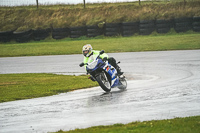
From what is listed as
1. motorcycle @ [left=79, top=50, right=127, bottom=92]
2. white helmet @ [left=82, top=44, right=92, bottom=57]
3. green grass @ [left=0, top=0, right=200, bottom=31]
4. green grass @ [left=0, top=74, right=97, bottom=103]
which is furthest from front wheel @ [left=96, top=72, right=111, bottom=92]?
green grass @ [left=0, top=0, right=200, bottom=31]

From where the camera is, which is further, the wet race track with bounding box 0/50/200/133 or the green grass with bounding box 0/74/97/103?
the green grass with bounding box 0/74/97/103

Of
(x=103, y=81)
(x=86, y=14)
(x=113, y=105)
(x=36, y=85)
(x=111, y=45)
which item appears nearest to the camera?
(x=113, y=105)

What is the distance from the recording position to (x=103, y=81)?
1306cm

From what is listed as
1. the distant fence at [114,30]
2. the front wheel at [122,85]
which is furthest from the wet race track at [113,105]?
the distant fence at [114,30]

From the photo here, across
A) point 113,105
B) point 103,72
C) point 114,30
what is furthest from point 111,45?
point 113,105

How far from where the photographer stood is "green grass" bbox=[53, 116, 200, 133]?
7095 millimetres

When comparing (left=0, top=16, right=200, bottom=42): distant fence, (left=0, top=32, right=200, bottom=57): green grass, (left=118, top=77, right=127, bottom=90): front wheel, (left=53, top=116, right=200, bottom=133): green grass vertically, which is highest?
(left=53, top=116, right=200, bottom=133): green grass

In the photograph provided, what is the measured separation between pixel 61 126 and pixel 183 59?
14172mm

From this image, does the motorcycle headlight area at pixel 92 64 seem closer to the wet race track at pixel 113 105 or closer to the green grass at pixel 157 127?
the wet race track at pixel 113 105

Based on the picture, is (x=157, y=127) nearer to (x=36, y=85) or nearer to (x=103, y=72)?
(x=103, y=72)

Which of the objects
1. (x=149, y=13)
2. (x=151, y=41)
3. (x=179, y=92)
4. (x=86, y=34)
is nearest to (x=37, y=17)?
(x=86, y=34)

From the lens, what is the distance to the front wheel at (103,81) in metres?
12.8

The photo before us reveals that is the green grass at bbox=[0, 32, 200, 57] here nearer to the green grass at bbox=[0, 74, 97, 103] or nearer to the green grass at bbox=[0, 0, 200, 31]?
the green grass at bbox=[0, 0, 200, 31]

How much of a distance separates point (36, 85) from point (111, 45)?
1723cm
